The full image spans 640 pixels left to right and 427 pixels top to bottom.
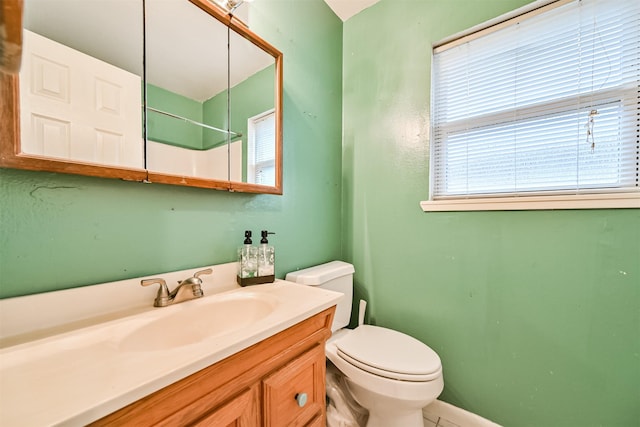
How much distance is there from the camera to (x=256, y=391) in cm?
60

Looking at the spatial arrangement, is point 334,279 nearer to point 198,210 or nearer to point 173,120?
point 198,210

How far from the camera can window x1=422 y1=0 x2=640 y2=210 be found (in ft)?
3.16

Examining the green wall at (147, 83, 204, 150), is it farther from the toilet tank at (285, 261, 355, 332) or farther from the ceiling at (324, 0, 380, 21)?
the ceiling at (324, 0, 380, 21)

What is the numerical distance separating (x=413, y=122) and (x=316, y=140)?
0.57m

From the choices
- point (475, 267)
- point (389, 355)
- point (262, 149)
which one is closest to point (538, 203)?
point (475, 267)

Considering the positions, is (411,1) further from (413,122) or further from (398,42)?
(413,122)

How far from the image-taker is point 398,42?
4.72ft

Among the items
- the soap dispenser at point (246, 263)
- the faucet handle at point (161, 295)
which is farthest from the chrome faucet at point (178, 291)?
the soap dispenser at point (246, 263)

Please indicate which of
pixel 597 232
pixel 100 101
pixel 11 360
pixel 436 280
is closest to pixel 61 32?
pixel 100 101

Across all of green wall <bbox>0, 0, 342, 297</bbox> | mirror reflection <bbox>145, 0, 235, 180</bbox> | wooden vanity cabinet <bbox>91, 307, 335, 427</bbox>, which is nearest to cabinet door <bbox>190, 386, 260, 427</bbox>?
wooden vanity cabinet <bbox>91, 307, 335, 427</bbox>

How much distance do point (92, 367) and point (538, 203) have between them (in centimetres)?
154

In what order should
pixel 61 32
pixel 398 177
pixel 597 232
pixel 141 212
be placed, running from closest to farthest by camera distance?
pixel 61 32 < pixel 141 212 < pixel 597 232 < pixel 398 177

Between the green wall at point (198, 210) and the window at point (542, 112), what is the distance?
0.65 metres

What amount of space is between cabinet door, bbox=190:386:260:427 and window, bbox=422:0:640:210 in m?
1.16
